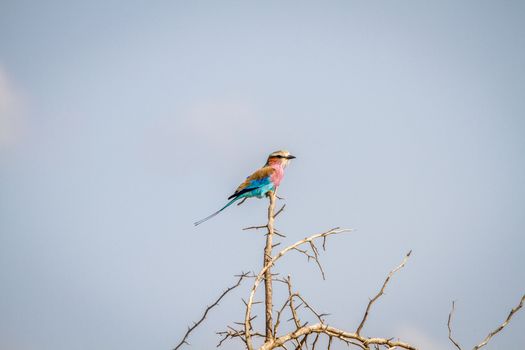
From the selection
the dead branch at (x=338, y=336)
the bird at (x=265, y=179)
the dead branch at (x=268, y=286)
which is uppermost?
the bird at (x=265, y=179)

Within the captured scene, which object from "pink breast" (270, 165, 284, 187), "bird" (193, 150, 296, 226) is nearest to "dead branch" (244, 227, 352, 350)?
"bird" (193, 150, 296, 226)

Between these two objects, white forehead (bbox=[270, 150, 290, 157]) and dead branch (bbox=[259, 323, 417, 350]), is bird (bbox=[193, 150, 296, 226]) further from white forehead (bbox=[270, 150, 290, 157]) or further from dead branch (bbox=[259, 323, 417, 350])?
dead branch (bbox=[259, 323, 417, 350])

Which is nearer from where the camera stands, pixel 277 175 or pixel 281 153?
pixel 277 175

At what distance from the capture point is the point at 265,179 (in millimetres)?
7723

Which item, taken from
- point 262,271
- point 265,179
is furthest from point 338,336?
point 265,179

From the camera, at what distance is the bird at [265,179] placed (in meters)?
7.36

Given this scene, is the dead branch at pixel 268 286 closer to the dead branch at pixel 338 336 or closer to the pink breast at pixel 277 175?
the dead branch at pixel 338 336

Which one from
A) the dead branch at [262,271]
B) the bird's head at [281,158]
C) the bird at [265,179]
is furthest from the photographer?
the bird's head at [281,158]

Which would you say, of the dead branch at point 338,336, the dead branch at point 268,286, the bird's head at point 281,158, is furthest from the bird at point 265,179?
the dead branch at point 338,336

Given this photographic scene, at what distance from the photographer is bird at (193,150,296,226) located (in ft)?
24.1

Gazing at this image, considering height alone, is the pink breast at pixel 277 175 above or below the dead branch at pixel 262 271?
above

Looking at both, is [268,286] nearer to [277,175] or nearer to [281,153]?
[277,175]

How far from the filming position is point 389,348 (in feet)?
11.0

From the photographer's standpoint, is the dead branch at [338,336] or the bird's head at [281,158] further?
the bird's head at [281,158]
